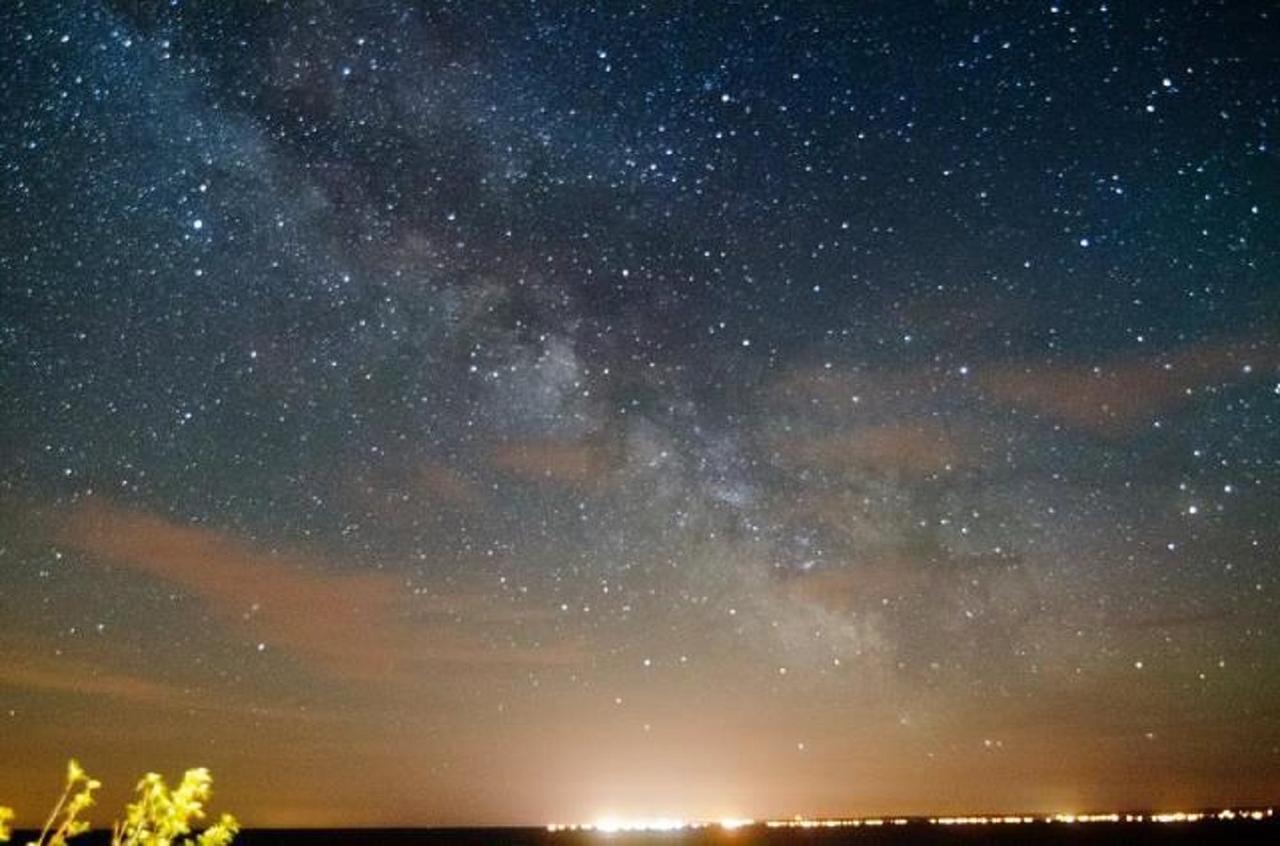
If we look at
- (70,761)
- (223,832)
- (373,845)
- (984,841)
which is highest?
(70,761)

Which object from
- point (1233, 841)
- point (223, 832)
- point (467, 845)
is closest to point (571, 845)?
point (467, 845)

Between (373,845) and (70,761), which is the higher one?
(70,761)

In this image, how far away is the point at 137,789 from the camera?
349cm

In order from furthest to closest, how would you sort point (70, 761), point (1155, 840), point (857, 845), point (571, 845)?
point (571, 845)
point (857, 845)
point (1155, 840)
point (70, 761)

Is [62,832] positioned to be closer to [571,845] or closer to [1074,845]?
[1074,845]

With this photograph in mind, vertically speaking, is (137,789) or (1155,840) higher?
(137,789)

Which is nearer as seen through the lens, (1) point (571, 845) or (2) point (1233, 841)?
(2) point (1233, 841)

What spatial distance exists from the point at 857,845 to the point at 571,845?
4993 centimetres

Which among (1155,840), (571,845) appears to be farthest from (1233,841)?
(571,845)

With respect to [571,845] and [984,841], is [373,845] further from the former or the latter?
[984,841]

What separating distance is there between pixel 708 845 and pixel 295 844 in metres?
99.6

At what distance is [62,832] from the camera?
3.47 meters

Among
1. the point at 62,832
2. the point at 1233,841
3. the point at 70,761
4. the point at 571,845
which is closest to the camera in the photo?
the point at 70,761

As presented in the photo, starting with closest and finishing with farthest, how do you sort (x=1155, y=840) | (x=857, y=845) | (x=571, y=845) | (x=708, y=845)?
(x=1155, y=840) < (x=857, y=845) < (x=708, y=845) < (x=571, y=845)
